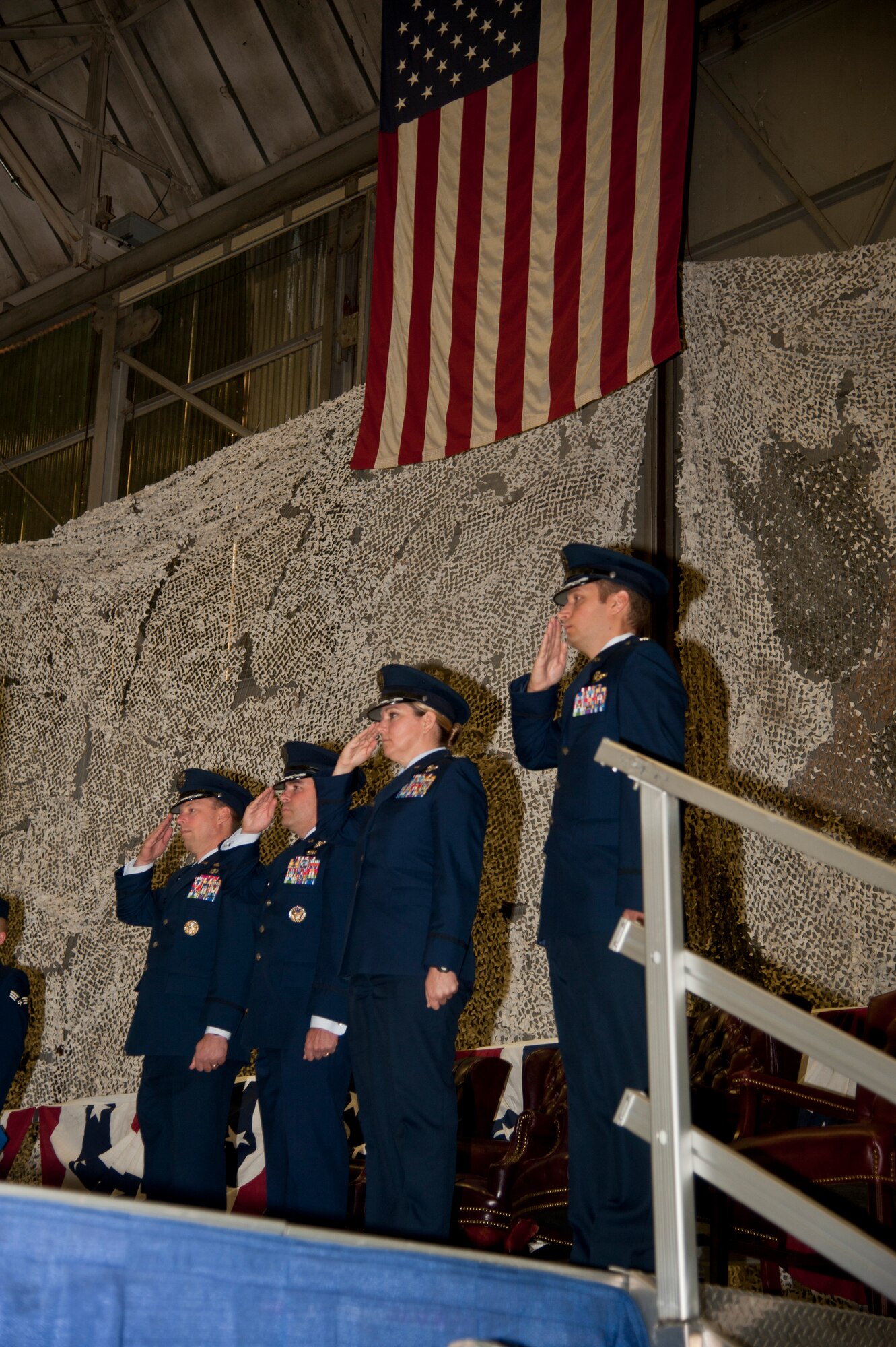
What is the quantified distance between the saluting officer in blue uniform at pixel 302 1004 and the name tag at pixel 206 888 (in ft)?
0.19

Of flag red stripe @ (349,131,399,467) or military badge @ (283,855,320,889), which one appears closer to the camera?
military badge @ (283,855,320,889)

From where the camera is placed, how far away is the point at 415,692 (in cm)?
331

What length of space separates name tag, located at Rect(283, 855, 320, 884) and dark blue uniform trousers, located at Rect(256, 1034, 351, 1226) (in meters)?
0.44

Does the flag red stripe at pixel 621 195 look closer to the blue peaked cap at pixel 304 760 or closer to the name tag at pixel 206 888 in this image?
the blue peaked cap at pixel 304 760

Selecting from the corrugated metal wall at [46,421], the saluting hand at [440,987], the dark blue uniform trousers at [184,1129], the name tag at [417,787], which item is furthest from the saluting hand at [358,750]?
the corrugated metal wall at [46,421]

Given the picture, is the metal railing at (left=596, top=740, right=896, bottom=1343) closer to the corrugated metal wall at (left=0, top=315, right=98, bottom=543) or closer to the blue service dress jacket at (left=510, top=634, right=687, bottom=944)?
the blue service dress jacket at (left=510, top=634, right=687, bottom=944)

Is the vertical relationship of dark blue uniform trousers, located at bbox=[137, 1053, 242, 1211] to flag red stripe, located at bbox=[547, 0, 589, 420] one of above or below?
below

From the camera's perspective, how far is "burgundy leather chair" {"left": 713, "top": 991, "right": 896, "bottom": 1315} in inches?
104

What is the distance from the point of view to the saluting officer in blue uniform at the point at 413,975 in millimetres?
2713

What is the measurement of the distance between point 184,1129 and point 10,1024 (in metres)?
1.37

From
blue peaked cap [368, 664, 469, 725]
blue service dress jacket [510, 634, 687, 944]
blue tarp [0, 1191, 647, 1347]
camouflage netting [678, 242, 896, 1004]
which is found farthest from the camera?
camouflage netting [678, 242, 896, 1004]

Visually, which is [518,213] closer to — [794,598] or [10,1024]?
[794,598]

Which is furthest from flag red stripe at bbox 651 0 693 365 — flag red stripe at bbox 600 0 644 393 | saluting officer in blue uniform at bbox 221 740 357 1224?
saluting officer in blue uniform at bbox 221 740 357 1224

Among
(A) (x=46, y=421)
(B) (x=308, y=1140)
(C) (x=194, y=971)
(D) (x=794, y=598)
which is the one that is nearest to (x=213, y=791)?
(C) (x=194, y=971)
